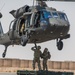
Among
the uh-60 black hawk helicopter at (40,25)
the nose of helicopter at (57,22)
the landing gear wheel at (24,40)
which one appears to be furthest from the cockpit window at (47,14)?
the landing gear wheel at (24,40)

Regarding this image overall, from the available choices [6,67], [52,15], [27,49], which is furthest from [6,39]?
[27,49]

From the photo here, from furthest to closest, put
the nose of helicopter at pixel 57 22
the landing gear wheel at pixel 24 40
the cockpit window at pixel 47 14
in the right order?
the cockpit window at pixel 47 14 < the landing gear wheel at pixel 24 40 < the nose of helicopter at pixel 57 22

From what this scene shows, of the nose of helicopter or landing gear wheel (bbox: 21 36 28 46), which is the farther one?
landing gear wheel (bbox: 21 36 28 46)

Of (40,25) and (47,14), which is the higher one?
(47,14)

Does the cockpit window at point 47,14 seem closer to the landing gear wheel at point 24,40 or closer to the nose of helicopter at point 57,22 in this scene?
the nose of helicopter at point 57,22

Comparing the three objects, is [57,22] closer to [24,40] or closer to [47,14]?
[47,14]

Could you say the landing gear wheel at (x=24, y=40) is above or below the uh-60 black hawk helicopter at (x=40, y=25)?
below

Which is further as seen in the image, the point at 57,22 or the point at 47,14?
the point at 47,14

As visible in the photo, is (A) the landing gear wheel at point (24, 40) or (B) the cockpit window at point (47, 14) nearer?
(A) the landing gear wheel at point (24, 40)

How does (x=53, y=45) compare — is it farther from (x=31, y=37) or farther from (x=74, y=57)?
(x=31, y=37)

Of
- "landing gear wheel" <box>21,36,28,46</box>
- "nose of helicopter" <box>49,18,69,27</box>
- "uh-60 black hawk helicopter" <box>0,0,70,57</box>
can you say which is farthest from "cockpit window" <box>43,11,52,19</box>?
"landing gear wheel" <box>21,36,28,46</box>

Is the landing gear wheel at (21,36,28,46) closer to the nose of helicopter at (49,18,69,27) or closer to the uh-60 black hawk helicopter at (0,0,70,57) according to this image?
the uh-60 black hawk helicopter at (0,0,70,57)

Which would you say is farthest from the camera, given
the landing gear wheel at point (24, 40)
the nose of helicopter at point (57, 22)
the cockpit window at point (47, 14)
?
the cockpit window at point (47, 14)

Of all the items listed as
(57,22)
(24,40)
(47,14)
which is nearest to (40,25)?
(47,14)
